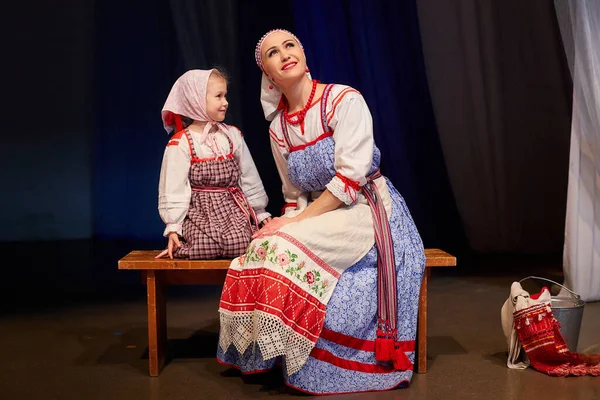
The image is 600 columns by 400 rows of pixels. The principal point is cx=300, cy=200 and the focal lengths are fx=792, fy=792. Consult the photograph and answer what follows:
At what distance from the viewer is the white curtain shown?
415 cm

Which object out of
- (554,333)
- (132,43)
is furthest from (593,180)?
(132,43)

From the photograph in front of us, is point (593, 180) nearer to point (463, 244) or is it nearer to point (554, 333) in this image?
point (554, 333)

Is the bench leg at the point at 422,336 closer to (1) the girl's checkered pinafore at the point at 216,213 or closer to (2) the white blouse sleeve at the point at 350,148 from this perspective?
(2) the white blouse sleeve at the point at 350,148

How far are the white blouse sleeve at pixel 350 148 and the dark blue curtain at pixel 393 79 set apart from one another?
107 inches

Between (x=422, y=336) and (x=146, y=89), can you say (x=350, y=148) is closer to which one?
(x=422, y=336)

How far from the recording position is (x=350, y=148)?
10.0 ft

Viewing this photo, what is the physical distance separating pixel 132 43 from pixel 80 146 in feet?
4.14

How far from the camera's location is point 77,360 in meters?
3.49

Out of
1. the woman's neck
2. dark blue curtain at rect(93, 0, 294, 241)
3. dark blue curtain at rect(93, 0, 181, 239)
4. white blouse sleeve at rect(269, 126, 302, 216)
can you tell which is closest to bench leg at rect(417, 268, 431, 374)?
white blouse sleeve at rect(269, 126, 302, 216)

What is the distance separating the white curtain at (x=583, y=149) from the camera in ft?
13.6

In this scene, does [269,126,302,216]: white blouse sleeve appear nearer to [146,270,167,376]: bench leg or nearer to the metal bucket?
[146,270,167,376]: bench leg

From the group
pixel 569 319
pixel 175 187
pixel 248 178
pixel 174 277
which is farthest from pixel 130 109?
pixel 569 319

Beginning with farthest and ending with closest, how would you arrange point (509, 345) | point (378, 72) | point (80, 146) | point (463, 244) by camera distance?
point (80, 146) → point (463, 244) → point (378, 72) → point (509, 345)

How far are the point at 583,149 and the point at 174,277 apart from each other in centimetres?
240
